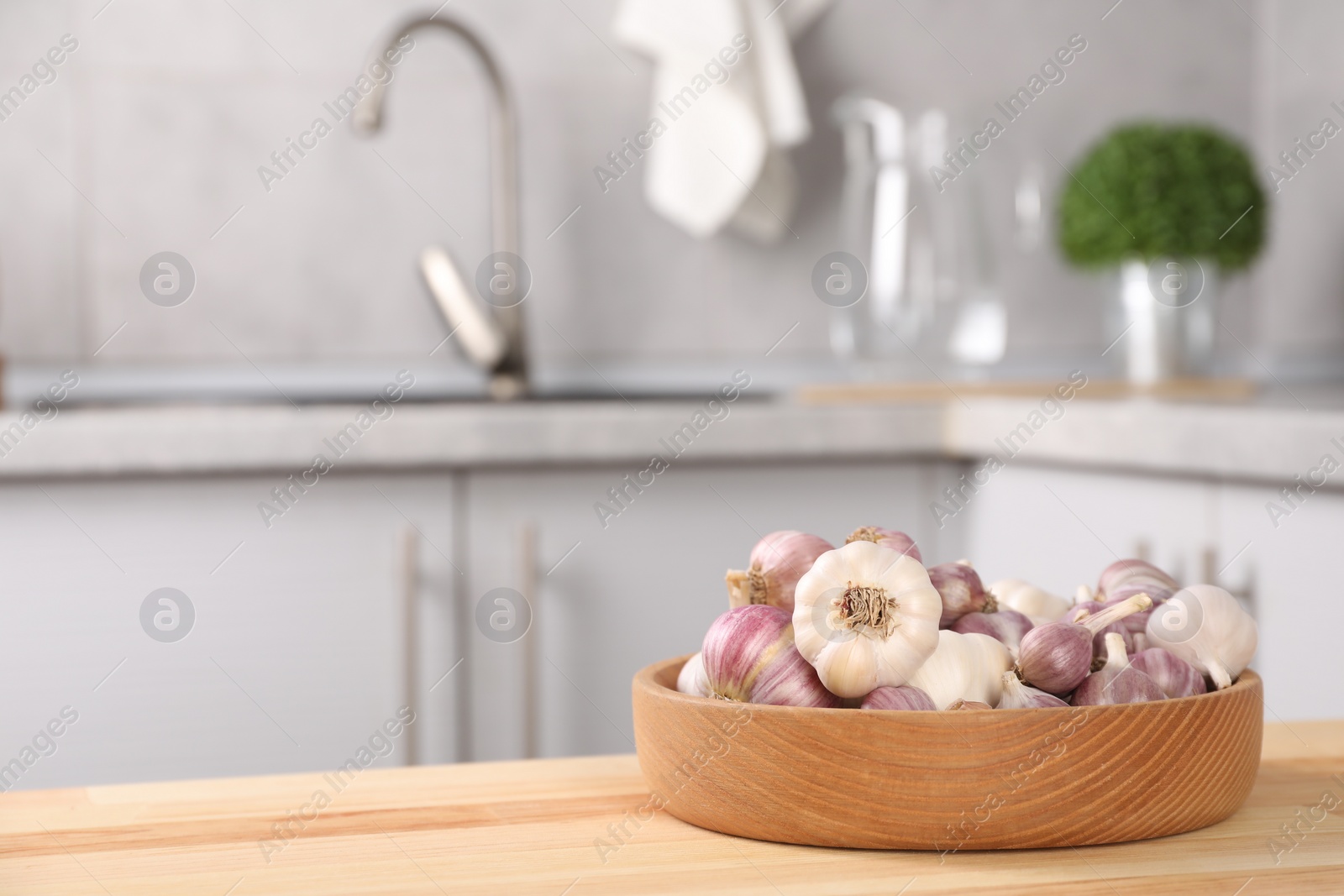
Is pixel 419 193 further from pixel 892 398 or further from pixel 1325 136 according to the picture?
pixel 1325 136

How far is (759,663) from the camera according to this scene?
0.45m

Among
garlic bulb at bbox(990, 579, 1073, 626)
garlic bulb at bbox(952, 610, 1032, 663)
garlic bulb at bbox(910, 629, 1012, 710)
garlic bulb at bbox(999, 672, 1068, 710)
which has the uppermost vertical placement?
garlic bulb at bbox(990, 579, 1073, 626)

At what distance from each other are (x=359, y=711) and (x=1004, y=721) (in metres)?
1.05

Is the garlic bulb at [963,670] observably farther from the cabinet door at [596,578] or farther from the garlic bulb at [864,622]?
the cabinet door at [596,578]

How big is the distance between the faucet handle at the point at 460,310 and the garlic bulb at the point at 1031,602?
50.6 inches

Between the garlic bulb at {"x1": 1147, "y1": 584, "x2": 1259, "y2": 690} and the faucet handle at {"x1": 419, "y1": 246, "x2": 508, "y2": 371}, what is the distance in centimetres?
136

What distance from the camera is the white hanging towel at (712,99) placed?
6.07 feet

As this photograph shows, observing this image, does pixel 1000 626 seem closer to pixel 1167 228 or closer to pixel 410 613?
pixel 410 613

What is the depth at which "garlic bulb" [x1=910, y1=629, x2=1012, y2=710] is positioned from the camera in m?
0.44

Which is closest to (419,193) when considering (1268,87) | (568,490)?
(568,490)

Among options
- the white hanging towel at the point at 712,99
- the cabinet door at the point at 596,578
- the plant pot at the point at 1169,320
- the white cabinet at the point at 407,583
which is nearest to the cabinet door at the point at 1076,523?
the white cabinet at the point at 407,583

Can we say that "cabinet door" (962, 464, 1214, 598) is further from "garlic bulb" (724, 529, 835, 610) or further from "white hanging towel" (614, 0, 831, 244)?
"garlic bulb" (724, 529, 835, 610)

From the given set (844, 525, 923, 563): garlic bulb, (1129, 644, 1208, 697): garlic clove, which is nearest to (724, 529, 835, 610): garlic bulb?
(844, 525, 923, 563): garlic bulb

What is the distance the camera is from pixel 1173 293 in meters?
1.74
